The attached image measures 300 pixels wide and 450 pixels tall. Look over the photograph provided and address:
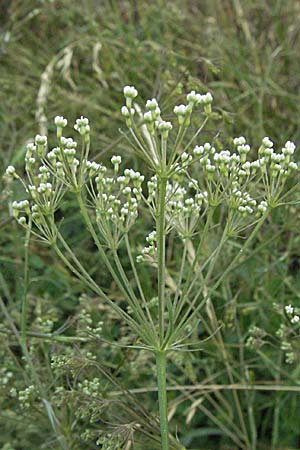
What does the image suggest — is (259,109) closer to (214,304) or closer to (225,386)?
(214,304)

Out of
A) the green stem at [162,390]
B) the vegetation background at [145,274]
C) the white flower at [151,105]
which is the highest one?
the white flower at [151,105]

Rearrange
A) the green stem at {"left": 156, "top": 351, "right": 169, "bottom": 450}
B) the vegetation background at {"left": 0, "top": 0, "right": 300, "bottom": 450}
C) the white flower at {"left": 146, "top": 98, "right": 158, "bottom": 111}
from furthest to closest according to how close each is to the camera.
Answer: the vegetation background at {"left": 0, "top": 0, "right": 300, "bottom": 450} < the green stem at {"left": 156, "top": 351, "right": 169, "bottom": 450} < the white flower at {"left": 146, "top": 98, "right": 158, "bottom": 111}

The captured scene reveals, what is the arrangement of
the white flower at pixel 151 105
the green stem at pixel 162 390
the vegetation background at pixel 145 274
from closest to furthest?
1. the white flower at pixel 151 105
2. the green stem at pixel 162 390
3. the vegetation background at pixel 145 274

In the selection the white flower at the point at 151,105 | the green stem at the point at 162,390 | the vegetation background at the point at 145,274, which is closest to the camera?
the white flower at the point at 151,105

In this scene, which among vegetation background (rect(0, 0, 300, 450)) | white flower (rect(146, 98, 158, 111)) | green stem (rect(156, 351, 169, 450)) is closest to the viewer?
white flower (rect(146, 98, 158, 111))

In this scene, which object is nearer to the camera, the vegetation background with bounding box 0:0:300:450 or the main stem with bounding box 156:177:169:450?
the main stem with bounding box 156:177:169:450

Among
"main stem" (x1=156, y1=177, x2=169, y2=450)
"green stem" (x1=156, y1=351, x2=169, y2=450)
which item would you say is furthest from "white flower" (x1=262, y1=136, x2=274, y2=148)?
"green stem" (x1=156, y1=351, x2=169, y2=450)

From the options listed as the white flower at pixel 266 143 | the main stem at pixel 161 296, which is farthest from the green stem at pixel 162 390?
the white flower at pixel 266 143

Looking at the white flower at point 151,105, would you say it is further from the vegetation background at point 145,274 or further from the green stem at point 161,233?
the vegetation background at point 145,274

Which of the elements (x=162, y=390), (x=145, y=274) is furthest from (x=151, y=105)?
(x=145, y=274)

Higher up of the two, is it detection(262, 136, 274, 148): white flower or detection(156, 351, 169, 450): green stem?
detection(262, 136, 274, 148): white flower

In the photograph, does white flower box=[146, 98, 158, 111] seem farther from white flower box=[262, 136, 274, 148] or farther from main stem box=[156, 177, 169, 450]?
white flower box=[262, 136, 274, 148]
